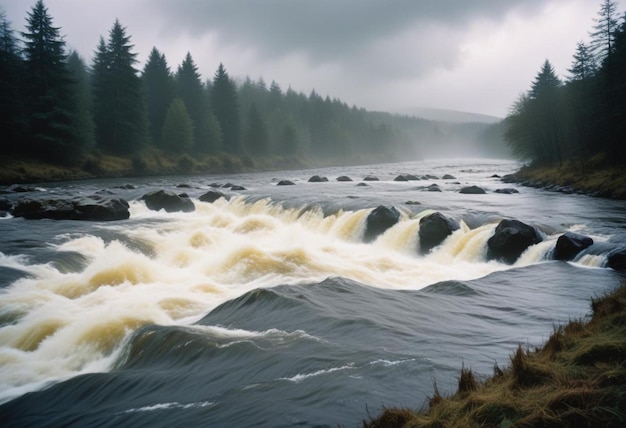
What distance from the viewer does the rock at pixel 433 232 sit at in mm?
18016

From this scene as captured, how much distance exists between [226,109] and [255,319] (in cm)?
7822

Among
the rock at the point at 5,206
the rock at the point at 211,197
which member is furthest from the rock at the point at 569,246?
the rock at the point at 5,206

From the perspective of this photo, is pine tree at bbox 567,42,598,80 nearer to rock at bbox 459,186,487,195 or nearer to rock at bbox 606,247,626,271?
rock at bbox 459,186,487,195

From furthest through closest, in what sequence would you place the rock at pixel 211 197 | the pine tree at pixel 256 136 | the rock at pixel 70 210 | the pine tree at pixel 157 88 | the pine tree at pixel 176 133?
the pine tree at pixel 256 136 < the pine tree at pixel 157 88 < the pine tree at pixel 176 133 < the rock at pixel 211 197 < the rock at pixel 70 210

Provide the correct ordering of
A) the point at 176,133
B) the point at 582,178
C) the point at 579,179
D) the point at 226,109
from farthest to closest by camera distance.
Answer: the point at 226,109
the point at 176,133
the point at 579,179
the point at 582,178

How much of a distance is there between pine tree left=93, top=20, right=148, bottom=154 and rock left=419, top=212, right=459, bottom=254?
50712 millimetres

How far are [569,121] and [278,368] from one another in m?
62.0

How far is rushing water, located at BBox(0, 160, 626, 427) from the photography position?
6055 millimetres

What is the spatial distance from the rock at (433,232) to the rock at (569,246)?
4.50 m

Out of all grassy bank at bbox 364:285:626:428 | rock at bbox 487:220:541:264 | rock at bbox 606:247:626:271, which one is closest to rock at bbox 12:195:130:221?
rock at bbox 487:220:541:264

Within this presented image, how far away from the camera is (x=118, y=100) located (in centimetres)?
5731

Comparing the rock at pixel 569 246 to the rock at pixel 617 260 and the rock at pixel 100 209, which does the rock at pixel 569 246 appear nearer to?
the rock at pixel 617 260

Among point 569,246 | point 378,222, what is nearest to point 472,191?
point 378,222

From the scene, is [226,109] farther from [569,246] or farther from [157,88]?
[569,246]
